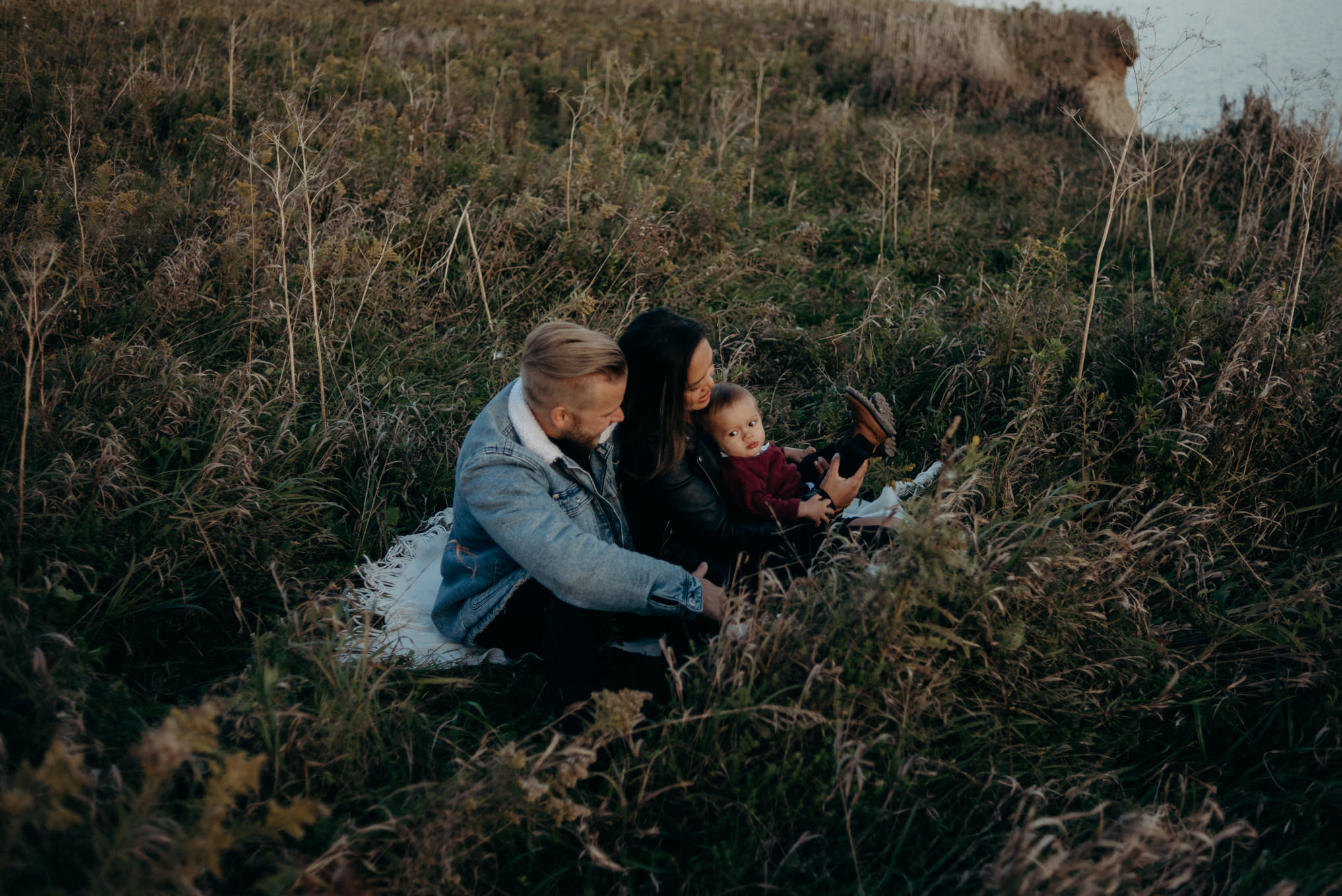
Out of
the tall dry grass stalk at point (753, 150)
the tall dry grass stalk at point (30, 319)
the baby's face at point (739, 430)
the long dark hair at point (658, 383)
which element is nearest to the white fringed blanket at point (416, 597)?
the baby's face at point (739, 430)

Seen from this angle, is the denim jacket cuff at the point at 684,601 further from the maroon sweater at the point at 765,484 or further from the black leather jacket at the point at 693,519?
the maroon sweater at the point at 765,484

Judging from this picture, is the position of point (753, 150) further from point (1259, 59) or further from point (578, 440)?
point (578, 440)

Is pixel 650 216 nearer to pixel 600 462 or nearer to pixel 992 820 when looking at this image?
pixel 600 462

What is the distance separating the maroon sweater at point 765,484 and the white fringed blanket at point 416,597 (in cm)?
35

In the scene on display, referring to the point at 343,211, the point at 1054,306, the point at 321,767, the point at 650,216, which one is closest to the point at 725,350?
the point at 650,216

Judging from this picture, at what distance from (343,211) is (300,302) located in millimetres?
1058

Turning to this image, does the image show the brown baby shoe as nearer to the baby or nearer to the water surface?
the baby

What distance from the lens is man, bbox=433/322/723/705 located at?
2449 mm

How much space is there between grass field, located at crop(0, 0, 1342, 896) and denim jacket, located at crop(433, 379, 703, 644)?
0.25m

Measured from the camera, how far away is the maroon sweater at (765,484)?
3.06 m

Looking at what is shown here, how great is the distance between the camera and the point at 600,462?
9.07ft

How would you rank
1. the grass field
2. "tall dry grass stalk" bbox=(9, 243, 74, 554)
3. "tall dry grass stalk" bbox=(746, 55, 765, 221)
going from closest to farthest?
the grass field < "tall dry grass stalk" bbox=(9, 243, 74, 554) < "tall dry grass stalk" bbox=(746, 55, 765, 221)

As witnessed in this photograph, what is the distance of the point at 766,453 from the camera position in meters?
3.16

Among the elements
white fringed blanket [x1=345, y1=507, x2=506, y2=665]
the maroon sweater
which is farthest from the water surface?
white fringed blanket [x1=345, y1=507, x2=506, y2=665]
